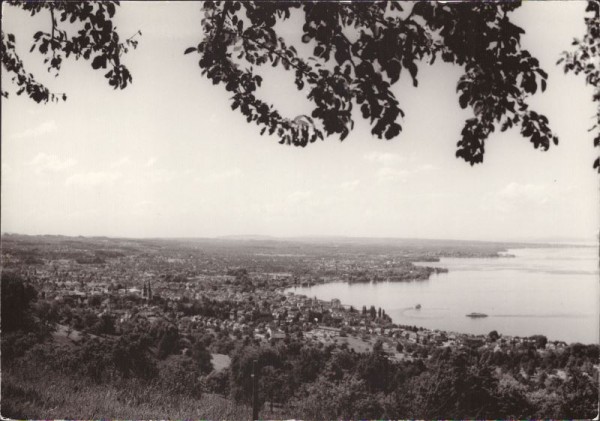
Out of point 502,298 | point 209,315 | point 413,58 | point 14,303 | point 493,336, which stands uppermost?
point 413,58

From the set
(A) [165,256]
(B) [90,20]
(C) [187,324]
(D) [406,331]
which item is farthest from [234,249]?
(B) [90,20]

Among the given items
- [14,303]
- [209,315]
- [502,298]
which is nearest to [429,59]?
[14,303]

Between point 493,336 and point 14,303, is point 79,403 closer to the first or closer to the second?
point 14,303

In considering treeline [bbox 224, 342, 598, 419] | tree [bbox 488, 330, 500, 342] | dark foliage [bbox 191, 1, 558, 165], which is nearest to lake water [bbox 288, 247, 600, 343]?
tree [bbox 488, 330, 500, 342]

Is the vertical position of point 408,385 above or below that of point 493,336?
below

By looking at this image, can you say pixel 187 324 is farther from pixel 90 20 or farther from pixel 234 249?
pixel 90 20

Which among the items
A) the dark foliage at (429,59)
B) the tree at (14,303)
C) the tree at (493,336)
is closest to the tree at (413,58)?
the dark foliage at (429,59)

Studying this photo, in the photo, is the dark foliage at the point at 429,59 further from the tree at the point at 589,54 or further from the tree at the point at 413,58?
the tree at the point at 589,54
